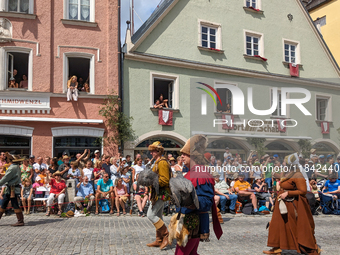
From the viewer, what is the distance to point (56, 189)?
12.0 metres

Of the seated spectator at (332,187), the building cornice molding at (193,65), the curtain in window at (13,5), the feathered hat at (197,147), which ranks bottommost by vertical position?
the seated spectator at (332,187)

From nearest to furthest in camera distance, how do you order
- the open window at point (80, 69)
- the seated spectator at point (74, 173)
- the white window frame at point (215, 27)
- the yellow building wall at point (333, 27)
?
the seated spectator at point (74, 173) < the open window at point (80, 69) < the white window frame at point (215, 27) < the yellow building wall at point (333, 27)

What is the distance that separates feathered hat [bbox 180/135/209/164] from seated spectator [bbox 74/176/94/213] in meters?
7.90

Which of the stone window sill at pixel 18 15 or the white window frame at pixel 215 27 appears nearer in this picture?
the stone window sill at pixel 18 15

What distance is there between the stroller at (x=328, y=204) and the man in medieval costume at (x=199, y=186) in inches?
399

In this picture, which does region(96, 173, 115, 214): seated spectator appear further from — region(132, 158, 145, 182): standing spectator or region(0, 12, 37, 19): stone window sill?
region(0, 12, 37, 19): stone window sill

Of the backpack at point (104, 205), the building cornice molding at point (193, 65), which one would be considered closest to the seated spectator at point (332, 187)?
the building cornice molding at point (193, 65)

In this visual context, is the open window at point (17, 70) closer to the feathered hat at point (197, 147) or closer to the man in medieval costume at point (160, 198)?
the man in medieval costume at point (160, 198)

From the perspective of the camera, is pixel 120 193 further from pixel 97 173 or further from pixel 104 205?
pixel 97 173

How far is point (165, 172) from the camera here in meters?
7.08

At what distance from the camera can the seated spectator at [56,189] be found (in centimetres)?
1160

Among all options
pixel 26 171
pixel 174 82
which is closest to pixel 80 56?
pixel 174 82

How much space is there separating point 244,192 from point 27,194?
7530 millimetres

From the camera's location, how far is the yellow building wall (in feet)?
94.8
